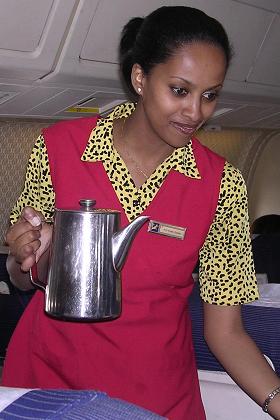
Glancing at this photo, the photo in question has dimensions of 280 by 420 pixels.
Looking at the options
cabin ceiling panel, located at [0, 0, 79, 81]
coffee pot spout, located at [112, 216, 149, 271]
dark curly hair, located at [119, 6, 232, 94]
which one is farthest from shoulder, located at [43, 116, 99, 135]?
cabin ceiling panel, located at [0, 0, 79, 81]

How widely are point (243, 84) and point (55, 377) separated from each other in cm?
220

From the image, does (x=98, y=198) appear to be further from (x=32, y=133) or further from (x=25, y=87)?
(x=32, y=133)

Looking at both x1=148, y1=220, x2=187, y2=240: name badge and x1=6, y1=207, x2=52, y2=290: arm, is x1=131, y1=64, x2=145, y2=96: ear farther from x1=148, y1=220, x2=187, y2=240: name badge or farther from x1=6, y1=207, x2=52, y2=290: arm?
x1=6, y1=207, x2=52, y2=290: arm

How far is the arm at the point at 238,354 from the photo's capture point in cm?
162

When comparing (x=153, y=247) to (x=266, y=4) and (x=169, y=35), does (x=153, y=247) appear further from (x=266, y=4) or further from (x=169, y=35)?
(x=266, y=4)

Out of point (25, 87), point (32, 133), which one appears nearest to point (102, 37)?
point (25, 87)

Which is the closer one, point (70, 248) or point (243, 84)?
point (70, 248)

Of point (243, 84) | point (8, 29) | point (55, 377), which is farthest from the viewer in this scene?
point (243, 84)

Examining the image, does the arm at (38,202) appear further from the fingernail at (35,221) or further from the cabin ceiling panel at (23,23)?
the cabin ceiling panel at (23,23)

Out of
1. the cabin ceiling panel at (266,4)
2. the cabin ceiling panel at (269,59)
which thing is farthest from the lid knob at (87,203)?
the cabin ceiling panel at (269,59)

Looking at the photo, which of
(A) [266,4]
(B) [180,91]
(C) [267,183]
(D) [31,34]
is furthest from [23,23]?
(C) [267,183]

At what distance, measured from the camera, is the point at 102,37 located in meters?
2.74

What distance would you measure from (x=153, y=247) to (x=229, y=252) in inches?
6.9

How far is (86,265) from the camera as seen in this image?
153 cm
